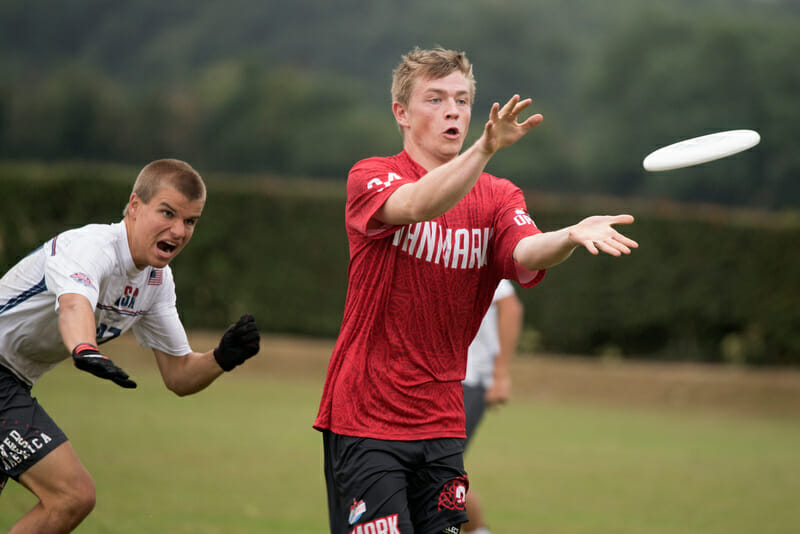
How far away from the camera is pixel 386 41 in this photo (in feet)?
255

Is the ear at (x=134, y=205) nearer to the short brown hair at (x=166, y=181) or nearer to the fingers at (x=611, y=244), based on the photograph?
the short brown hair at (x=166, y=181)

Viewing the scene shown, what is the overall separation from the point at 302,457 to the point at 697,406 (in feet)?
26.9

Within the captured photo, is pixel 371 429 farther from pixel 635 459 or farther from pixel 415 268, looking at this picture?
pixel 635 459

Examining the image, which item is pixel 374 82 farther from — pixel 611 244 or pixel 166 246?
pixel 611 244

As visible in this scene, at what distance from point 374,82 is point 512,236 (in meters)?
73.7

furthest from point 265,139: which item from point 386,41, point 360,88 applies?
point 386,41

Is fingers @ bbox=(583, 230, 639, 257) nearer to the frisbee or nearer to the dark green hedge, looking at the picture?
the frisbee

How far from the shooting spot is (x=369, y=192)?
3.88 m

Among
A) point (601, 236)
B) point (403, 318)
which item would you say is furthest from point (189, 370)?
point (601, 236)

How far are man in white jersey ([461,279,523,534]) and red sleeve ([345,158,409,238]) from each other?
2690mm

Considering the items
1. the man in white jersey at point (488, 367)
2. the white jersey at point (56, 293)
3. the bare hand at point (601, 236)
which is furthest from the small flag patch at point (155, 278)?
the man in white jersey at point (488, 367)

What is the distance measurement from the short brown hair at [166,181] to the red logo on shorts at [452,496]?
1746 mm

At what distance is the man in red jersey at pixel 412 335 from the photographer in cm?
389

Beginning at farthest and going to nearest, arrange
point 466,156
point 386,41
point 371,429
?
point 386,41
point 371,429
point 466,156
